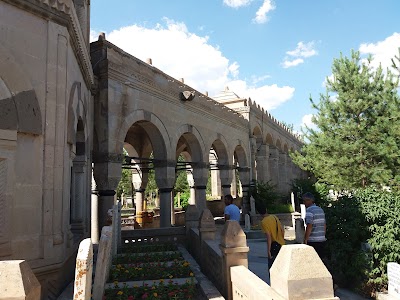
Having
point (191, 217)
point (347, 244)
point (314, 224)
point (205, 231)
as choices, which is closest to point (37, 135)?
point (205, 231)

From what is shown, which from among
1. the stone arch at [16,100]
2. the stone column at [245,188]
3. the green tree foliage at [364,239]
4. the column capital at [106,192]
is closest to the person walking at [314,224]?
the green tree foliage at [364,239]

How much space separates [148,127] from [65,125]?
575cm

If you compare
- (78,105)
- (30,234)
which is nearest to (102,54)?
(78,105)

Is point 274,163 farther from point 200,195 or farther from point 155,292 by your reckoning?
point 155,292

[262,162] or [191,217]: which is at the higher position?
[262,162]

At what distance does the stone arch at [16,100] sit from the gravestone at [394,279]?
253 inches

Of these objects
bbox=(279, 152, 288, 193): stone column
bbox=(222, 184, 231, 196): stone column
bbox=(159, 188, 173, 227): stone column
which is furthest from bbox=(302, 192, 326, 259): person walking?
bbox=(279, 152, 288, 193): stone column

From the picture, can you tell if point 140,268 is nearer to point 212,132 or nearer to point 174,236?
point 174,236

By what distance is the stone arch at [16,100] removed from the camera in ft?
16.5

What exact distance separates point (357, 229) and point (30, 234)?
20.2 ft

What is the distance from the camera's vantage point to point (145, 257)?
8.05m

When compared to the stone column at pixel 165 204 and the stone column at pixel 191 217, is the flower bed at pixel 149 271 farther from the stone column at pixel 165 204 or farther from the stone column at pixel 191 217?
the stone column at pixel 165 204

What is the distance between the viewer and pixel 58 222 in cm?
561

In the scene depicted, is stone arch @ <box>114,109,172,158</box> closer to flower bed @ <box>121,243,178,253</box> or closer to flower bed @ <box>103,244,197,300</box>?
flower bed @ <box>121,243,178,253</box>
